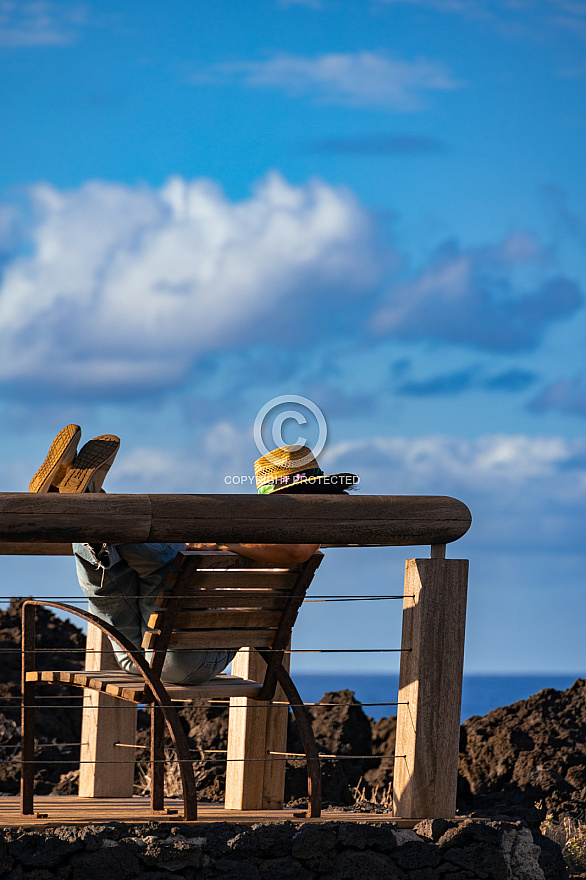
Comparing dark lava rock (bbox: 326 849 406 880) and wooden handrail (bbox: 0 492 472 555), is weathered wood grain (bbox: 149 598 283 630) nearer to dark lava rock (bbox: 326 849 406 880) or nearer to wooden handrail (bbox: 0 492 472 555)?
wooden handrail (bbox: 0 492 472 555)

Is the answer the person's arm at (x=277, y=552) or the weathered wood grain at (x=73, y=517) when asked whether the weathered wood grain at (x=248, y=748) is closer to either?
Answer: the person's arm at (x=277, y=552)

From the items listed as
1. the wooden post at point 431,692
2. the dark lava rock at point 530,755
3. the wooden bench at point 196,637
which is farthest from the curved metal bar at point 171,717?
the dark lava rock at point 530,755

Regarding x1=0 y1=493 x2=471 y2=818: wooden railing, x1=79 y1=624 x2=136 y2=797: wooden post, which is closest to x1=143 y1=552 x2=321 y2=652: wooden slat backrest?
x1=0 y1=493 x2=471 y2=818: wooden railing

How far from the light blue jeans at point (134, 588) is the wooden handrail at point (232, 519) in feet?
1.18

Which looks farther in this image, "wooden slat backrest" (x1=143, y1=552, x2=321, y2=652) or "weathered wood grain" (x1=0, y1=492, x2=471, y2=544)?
"wooden slat backrest" (x1=143, y1=552, x2=321, y2=652)

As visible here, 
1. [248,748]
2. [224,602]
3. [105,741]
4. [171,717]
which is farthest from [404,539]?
[105,741]

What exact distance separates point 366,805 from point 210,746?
214cm

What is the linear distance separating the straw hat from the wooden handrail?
0.24 metres

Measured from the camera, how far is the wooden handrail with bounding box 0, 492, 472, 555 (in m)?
3.28

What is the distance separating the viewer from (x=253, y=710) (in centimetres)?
463

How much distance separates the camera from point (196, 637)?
155 inches

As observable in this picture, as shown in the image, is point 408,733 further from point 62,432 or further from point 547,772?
point 547,772

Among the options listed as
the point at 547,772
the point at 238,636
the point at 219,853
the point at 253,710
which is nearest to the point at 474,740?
the point at 547,772

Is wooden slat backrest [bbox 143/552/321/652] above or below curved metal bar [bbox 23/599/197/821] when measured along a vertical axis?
above
